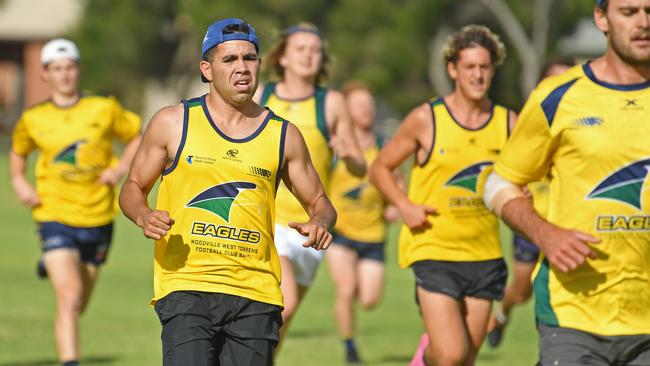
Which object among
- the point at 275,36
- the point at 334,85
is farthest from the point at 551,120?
the point at 334,85

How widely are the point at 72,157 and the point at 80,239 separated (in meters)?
0.68

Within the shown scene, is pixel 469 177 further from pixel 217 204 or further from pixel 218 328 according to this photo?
pixel 218 328

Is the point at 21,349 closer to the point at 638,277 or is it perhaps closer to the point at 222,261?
the point at 222,261

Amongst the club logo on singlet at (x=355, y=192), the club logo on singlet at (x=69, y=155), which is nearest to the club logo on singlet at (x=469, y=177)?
the club logo on singlet at (x=69, y=155)

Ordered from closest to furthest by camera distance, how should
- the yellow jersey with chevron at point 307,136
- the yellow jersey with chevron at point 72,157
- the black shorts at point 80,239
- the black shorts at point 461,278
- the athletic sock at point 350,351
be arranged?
the black shorts at point 461,278
the yellow jersey with chevron at point 307,136
the black shorts at point 80,239
the yellow jersey with chevron at point 72,157
the athletic sock at point 350,351

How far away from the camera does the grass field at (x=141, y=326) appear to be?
11750 millimetres

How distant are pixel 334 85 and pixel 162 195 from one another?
40.7 m

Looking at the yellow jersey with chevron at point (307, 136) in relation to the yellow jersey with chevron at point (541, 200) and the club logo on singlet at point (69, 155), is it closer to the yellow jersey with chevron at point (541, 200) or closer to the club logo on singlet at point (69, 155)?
the yellow jersey with chevron at point (541, 200)

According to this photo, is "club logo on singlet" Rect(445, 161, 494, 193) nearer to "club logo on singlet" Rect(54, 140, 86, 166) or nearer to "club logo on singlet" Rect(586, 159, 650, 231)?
"club logo on singlet" Rect(586, 159, 650, 231)

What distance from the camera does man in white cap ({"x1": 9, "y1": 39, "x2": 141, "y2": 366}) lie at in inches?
397

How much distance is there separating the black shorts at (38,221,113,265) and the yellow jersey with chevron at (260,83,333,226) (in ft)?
5.83

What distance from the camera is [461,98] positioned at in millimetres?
8188

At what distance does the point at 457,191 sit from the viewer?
802cm

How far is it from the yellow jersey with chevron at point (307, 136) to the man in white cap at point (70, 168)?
164 centimetres
